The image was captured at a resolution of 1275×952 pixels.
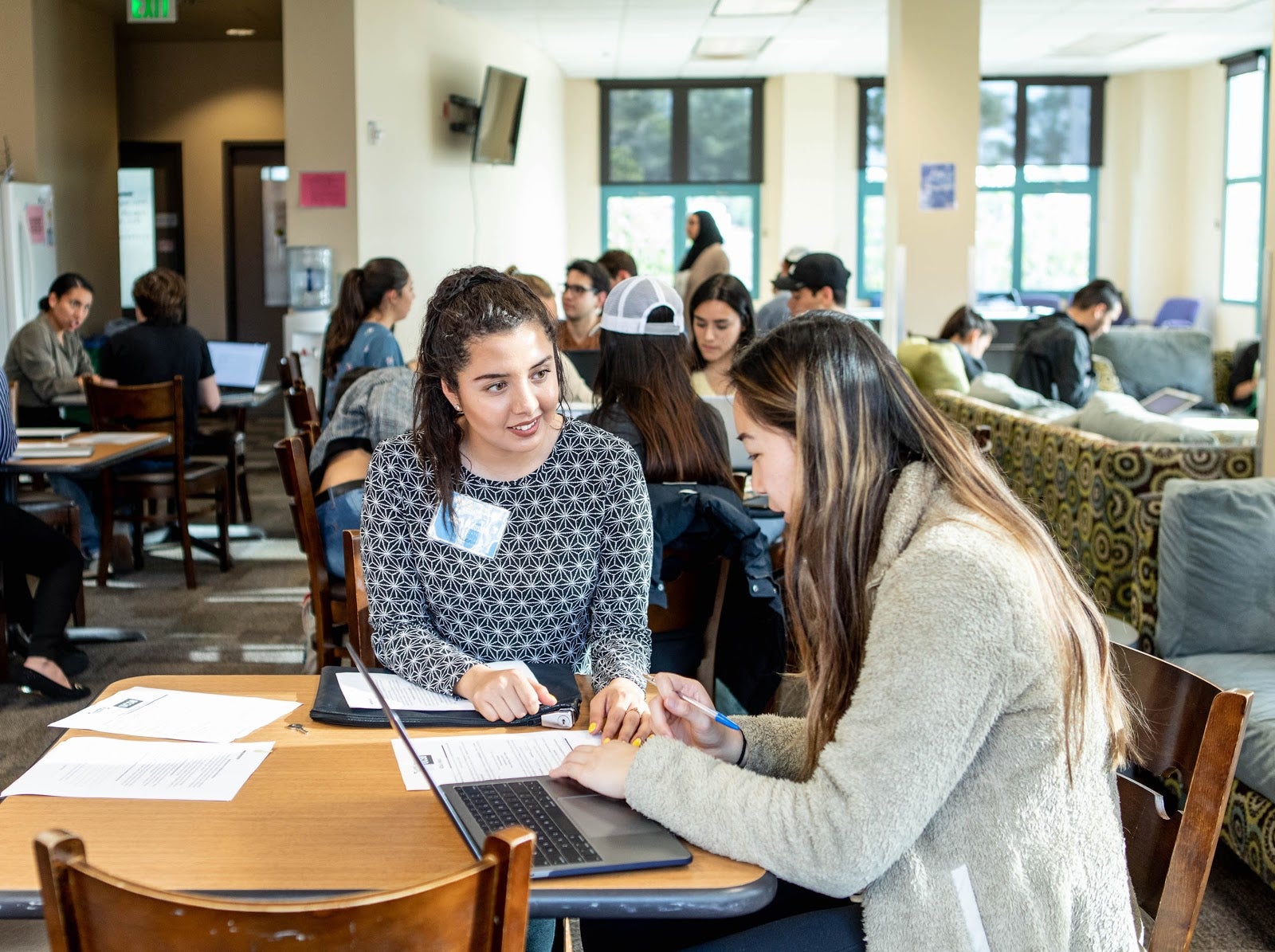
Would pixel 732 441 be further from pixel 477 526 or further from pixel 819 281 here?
pixel 477 526

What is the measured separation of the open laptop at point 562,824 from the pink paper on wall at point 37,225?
312 inches

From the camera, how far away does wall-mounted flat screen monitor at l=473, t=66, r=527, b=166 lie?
9367mm

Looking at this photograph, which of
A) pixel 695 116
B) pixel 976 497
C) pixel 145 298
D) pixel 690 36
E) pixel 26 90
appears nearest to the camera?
pixel 976 497

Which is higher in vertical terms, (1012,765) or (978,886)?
(1012,765)

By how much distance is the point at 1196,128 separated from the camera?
12781mm

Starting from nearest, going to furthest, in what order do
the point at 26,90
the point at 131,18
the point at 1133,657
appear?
the point at 1133,657 < the point at 131,18 < the point at 26,90

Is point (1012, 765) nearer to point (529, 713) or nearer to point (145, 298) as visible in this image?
point (529, 713)

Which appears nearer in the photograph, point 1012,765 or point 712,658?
point 1012,765

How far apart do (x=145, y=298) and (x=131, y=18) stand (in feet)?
6.14

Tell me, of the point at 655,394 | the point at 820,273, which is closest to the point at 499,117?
the point at 820,273

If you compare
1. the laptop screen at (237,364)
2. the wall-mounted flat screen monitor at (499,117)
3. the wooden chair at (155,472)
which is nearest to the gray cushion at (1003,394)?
the wooden chair at (155,472)

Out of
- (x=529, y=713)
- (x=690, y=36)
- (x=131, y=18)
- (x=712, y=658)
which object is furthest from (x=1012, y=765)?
(x=690, y=36)

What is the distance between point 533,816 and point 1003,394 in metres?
4.58

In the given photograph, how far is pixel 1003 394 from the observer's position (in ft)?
18.1
